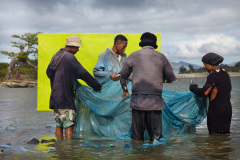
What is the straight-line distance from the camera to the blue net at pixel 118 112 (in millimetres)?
6234

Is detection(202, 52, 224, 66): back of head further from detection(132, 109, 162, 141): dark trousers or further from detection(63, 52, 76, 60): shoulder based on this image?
detection(63, 52, 76, 60): shoulder

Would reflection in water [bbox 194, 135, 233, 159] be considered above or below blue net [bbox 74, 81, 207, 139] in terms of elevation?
below

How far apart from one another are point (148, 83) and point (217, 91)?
1615mm

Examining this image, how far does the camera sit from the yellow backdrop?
24.3 ft

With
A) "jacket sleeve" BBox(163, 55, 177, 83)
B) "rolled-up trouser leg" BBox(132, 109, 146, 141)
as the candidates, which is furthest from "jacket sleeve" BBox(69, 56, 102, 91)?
"jacket sleeve" BBox(163, 55, 177, 83)

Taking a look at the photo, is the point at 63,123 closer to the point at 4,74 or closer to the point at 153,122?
the point at 153,122

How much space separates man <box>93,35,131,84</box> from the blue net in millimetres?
200

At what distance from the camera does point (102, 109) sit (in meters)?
6.43

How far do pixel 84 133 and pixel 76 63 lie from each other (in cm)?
157

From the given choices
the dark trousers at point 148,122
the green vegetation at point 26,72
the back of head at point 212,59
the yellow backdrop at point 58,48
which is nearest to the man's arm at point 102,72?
the yellow backdrop at point 58,48

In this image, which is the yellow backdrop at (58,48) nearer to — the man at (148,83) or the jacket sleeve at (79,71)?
the jacket sleeve at (79,71)

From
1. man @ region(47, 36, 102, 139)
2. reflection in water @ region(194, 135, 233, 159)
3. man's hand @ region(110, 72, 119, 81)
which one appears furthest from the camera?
man's hand @ region(110, 72, 119, 81)

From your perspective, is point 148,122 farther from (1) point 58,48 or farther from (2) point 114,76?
(1) point 58,48

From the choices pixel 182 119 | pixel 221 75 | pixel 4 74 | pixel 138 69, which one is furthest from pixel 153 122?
pixel 4 74
